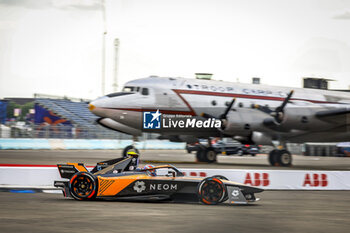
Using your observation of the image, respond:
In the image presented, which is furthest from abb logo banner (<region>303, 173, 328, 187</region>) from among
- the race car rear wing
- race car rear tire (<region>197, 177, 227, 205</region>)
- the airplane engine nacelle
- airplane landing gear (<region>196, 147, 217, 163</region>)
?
the airplane engine nacelle

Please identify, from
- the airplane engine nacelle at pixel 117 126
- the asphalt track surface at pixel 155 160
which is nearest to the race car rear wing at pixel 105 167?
the asphalt track surface at pixel 155 160

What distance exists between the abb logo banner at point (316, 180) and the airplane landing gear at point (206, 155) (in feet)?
43.1

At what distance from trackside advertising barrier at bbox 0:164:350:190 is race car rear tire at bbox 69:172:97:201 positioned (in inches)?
136

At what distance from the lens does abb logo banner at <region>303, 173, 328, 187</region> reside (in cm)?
1731

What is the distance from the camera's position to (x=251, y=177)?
1669 cm

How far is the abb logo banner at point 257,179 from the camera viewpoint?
16.7 meters

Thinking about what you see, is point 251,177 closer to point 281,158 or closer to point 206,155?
point 281,158

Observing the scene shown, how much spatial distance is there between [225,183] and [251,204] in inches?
42.3

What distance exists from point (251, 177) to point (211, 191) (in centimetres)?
484

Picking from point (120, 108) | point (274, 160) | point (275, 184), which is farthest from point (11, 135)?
point (275, 184)

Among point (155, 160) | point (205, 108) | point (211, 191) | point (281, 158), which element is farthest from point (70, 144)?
point (211, 191)

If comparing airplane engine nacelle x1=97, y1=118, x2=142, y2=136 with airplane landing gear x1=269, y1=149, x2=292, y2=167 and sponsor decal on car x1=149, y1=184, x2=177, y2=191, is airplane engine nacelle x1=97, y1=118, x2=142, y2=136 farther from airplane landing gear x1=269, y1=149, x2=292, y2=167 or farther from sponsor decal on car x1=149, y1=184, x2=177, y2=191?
sponsor decal on car x1=149, y1=184, x2=177, y2=191

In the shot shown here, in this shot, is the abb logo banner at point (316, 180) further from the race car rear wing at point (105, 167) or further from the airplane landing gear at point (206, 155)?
the airplane landing gear at point (206, 155)

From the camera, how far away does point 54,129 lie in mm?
45812
